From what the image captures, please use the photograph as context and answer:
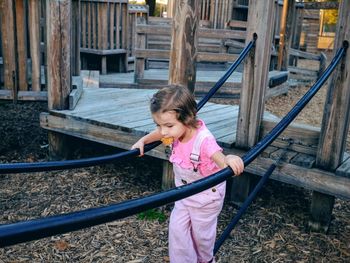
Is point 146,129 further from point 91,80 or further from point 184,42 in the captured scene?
point 91,80

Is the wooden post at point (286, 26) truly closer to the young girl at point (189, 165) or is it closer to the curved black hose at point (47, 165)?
the young girl at point (189, 165)

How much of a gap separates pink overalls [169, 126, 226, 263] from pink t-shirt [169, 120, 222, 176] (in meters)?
0.03

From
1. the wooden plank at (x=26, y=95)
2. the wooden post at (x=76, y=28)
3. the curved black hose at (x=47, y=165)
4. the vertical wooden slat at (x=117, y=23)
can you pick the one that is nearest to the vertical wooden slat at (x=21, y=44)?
the wooden plank at (x=26, y=95)

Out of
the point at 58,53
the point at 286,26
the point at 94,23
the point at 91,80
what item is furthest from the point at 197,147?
the point at 286,26

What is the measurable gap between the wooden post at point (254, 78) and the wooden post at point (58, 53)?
2048 millimetres

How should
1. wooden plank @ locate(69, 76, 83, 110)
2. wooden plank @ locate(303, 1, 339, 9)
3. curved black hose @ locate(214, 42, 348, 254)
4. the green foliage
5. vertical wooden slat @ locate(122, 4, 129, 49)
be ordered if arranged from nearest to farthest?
curved black hose @ locate(214, 42, 348, 254)
the green foliage
wooden plank @ locate(69, 76, 83, 110)
vertical wooden slat @ locate(122, 4, 129, 49)
wooden plank @ locate(303, 1, 339, 9)

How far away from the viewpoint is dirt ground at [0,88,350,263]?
3436mm

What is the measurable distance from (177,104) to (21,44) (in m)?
3.70

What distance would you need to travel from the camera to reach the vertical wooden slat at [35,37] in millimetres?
5309

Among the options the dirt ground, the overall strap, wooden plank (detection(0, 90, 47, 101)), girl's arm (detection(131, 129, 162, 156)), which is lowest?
the dirt ground

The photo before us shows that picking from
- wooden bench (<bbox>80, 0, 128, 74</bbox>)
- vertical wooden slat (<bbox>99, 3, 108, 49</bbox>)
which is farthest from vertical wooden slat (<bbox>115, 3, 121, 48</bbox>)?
vertical wooden slat (<bbox>99, 3, 108, 49</bbox>)

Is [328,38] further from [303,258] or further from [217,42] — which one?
[303,258]

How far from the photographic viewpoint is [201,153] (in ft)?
8.55

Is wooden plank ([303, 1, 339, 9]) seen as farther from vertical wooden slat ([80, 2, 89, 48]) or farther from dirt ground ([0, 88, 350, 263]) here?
dirt ground ([0, 88, 350, 263])
